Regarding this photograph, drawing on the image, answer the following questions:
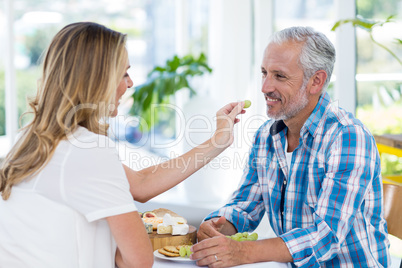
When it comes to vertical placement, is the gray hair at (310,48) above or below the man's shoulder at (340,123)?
above

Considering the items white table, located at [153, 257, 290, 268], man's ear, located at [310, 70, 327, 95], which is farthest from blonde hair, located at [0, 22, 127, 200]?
man's ear, located at [310, 70, 327, 95]

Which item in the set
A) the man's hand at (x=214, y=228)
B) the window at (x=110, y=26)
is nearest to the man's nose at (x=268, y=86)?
the man's hand at (x=214, y=228)

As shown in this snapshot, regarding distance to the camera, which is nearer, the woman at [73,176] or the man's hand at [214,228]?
the woman at [73,176]

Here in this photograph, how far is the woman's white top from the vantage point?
128 cm

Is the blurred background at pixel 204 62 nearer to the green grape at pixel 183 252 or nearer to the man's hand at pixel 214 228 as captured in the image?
the man's hand at pixel 214 228

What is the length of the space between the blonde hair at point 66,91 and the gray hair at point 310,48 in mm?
758

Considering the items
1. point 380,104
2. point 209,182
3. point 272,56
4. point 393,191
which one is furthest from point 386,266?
point 209,182

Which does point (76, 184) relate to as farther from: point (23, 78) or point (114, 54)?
point (23, 78)

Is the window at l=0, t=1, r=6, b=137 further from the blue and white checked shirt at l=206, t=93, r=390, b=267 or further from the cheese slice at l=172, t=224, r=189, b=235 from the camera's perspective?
the cheese slice at l=172, t=224, r=189, b=235

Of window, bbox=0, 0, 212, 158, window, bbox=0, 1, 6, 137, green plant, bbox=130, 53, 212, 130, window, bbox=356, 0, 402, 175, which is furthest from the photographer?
window, bbox=0, 0, 212, 158

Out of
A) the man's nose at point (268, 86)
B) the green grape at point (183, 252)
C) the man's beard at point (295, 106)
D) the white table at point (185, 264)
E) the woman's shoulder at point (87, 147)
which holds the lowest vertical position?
the white table at point (185, 264)

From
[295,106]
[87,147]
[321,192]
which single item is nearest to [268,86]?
[295,106]

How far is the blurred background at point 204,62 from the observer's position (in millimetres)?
3508

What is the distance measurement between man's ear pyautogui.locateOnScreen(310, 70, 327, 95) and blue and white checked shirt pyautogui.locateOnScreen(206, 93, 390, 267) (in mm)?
48
